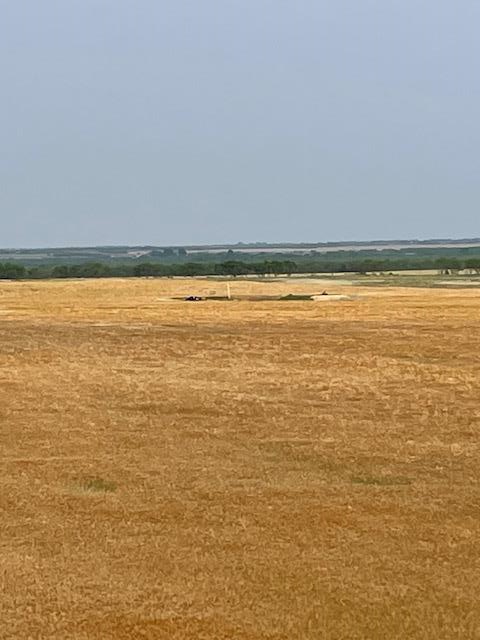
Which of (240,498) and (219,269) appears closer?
(240,498)

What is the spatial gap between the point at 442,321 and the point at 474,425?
3107 cm

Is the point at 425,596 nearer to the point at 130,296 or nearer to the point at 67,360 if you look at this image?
the point at 67,360

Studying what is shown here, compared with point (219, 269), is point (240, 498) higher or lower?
lower

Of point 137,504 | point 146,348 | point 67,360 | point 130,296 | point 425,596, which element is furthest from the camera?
point 130,296

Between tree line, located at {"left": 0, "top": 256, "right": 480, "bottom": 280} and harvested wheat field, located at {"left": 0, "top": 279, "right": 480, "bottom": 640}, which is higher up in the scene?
tree line, located at {"left": 0, "top": 256, "right": 480, "bottom": 280}

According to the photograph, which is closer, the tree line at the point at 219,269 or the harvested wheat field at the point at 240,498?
the harvested wheat field at the point at 240,498

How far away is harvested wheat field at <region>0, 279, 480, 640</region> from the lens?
960 cm

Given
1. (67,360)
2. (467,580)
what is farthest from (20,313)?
(467,580)

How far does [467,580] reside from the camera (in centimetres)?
1031

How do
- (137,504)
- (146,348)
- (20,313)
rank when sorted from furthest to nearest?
(20,313) < (146,348) < (137,504)

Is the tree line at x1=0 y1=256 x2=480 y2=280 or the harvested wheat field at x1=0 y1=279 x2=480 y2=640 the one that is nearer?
the harvested wheat field at x1=0 y1=279 x2=480 y2=640

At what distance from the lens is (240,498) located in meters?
13.7

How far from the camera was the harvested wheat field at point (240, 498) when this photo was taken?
9.60 m

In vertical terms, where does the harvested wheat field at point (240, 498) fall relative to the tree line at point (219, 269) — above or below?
below
